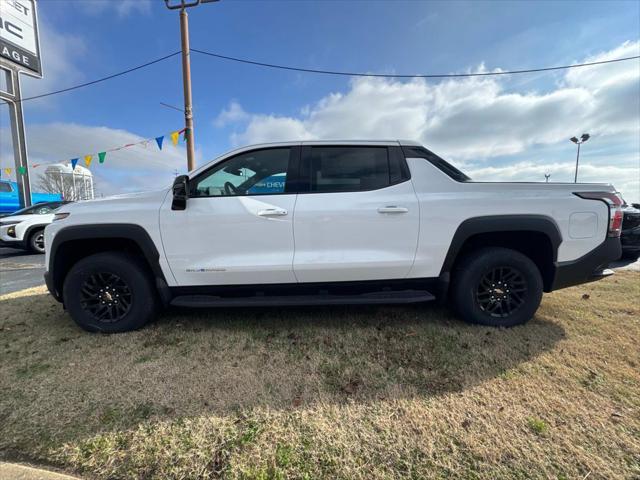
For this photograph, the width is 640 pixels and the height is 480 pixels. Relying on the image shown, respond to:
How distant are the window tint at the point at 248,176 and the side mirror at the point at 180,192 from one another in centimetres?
11

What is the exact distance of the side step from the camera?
112 inches

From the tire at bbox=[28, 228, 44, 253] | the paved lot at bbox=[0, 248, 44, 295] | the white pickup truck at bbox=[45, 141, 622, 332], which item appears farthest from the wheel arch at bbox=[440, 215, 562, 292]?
the tire at bbox=[28, 228, 44, 253]

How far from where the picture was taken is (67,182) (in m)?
33.9

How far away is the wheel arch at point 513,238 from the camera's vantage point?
286 cm

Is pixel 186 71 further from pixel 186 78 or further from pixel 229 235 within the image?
pixel 229 235

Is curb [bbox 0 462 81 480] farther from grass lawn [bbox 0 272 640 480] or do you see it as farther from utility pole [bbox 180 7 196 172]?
utility pole [bbox 180 7 196 172]

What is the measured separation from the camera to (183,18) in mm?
8000

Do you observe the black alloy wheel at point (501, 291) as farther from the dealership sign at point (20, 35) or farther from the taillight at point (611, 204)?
the dealership sign at point (20, 35)

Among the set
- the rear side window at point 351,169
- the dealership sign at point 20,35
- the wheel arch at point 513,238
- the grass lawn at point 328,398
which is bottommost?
the grass lawn at point 328,398

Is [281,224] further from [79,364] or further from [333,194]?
[79,364]

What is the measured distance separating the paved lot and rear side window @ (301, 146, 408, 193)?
195 inches

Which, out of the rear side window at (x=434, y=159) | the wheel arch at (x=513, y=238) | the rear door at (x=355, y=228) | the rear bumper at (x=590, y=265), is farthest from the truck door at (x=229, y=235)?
the rear bumper at (x=590, y=265)

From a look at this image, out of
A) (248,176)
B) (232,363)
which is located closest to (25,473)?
(232,363)

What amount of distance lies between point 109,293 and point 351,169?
2562mm
